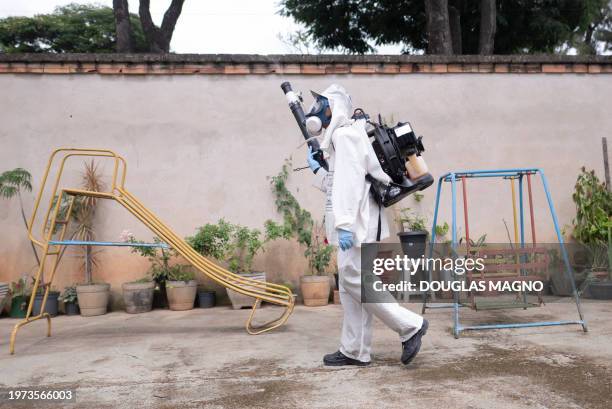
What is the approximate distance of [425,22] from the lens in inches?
484

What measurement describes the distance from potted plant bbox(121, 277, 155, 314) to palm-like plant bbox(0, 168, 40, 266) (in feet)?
3.66

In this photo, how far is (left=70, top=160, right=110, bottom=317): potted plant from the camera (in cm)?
558

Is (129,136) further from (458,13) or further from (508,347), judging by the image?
(458,13)

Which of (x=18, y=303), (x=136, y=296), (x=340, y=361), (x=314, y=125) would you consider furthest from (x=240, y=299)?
(x=314, y=125)

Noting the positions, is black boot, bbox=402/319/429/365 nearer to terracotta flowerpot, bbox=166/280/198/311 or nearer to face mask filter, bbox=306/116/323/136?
face mask filter, bbox=306/116/323/136

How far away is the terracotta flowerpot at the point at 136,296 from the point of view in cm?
562

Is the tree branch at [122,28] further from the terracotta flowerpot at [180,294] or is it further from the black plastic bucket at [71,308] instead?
the terracotta flowerpot at [180,294]

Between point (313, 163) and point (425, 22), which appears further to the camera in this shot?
point (425, 22)

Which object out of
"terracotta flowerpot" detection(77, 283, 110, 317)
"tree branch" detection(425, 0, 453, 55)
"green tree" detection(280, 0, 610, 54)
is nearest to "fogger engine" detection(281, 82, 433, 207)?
"terracotta flowerpot" detection(77, 283, 110, 317)

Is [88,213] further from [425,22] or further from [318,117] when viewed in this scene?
[425,22]

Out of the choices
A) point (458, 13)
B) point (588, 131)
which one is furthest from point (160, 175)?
point (458, 13)

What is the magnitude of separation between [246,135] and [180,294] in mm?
1897

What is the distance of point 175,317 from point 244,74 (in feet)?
9.13

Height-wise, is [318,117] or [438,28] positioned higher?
[438,28]
